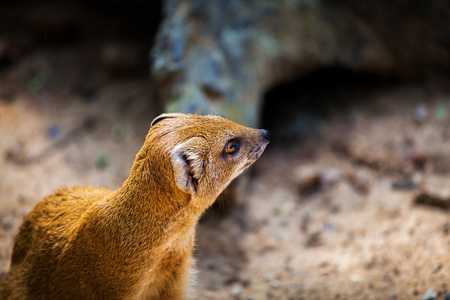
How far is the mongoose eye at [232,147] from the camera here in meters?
3.03

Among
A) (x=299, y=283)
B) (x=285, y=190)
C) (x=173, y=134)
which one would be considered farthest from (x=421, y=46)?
(x=173, y=134)

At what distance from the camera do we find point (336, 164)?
571cm

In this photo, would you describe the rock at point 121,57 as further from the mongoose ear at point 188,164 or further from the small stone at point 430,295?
the small stone at point 430,295

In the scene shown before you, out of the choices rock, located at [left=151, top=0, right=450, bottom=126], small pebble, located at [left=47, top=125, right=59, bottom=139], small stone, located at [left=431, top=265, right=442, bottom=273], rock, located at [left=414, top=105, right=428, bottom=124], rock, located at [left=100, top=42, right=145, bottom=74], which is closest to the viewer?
small stone, located at [left=431, top=265, right=442, bottom=273]

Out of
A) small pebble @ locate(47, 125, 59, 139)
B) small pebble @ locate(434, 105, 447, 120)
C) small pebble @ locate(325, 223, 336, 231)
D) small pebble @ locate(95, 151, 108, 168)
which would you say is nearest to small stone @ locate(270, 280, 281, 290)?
small pebble @ locate(325, 223, 336, 231)

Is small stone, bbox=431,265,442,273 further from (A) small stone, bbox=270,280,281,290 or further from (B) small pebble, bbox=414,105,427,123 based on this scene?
(B) small pebble, bbox=414,105,427,123

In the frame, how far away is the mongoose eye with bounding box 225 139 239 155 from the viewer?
303cm

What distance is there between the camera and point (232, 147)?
307cm

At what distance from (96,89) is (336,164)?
12.5ft

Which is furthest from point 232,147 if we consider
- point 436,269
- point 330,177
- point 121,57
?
point 121,57

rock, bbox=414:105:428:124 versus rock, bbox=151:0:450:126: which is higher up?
rock, bbox=151:0:450:126

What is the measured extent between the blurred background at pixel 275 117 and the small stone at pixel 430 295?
30 centimetres

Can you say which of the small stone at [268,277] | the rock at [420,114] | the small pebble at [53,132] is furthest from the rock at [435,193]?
the small pebble at [53,132]

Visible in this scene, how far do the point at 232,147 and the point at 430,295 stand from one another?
197cm
